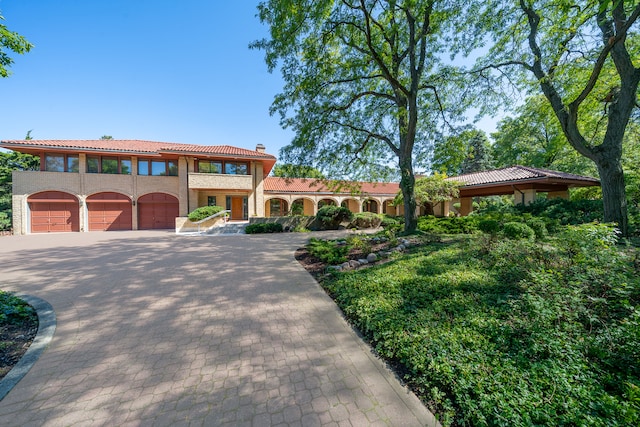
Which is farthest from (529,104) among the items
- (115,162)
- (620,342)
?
(115,162)

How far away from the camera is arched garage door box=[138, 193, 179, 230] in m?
18.6

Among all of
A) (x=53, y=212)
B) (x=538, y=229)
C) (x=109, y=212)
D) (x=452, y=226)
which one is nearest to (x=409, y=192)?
(x=452, y=226)

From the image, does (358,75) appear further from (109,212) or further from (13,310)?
(109,212)

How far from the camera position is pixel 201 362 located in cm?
276

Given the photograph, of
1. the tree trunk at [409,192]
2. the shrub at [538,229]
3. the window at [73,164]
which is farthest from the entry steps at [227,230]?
the shrub at [538,229]

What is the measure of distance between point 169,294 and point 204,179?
14.8 metres

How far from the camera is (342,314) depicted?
13.1 ft

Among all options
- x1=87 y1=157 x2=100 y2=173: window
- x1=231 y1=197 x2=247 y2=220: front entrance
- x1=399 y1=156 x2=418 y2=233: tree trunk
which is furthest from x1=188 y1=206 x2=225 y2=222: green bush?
x1=399 y1=156 x2=418 y2=233: tree trunk

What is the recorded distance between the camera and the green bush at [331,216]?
1664cm

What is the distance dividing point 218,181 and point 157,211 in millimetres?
6099

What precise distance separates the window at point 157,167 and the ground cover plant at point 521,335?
65.7ft

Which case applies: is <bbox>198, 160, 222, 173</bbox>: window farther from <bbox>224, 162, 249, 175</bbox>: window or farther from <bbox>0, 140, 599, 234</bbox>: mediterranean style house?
<bbox>224, 162, 249, 175</bbox>: window

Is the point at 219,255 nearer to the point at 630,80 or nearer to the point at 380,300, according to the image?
the point at 380,300

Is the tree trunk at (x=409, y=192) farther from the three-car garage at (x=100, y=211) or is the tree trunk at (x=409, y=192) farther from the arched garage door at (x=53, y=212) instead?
the arched garage door at (x=53, y=212)
